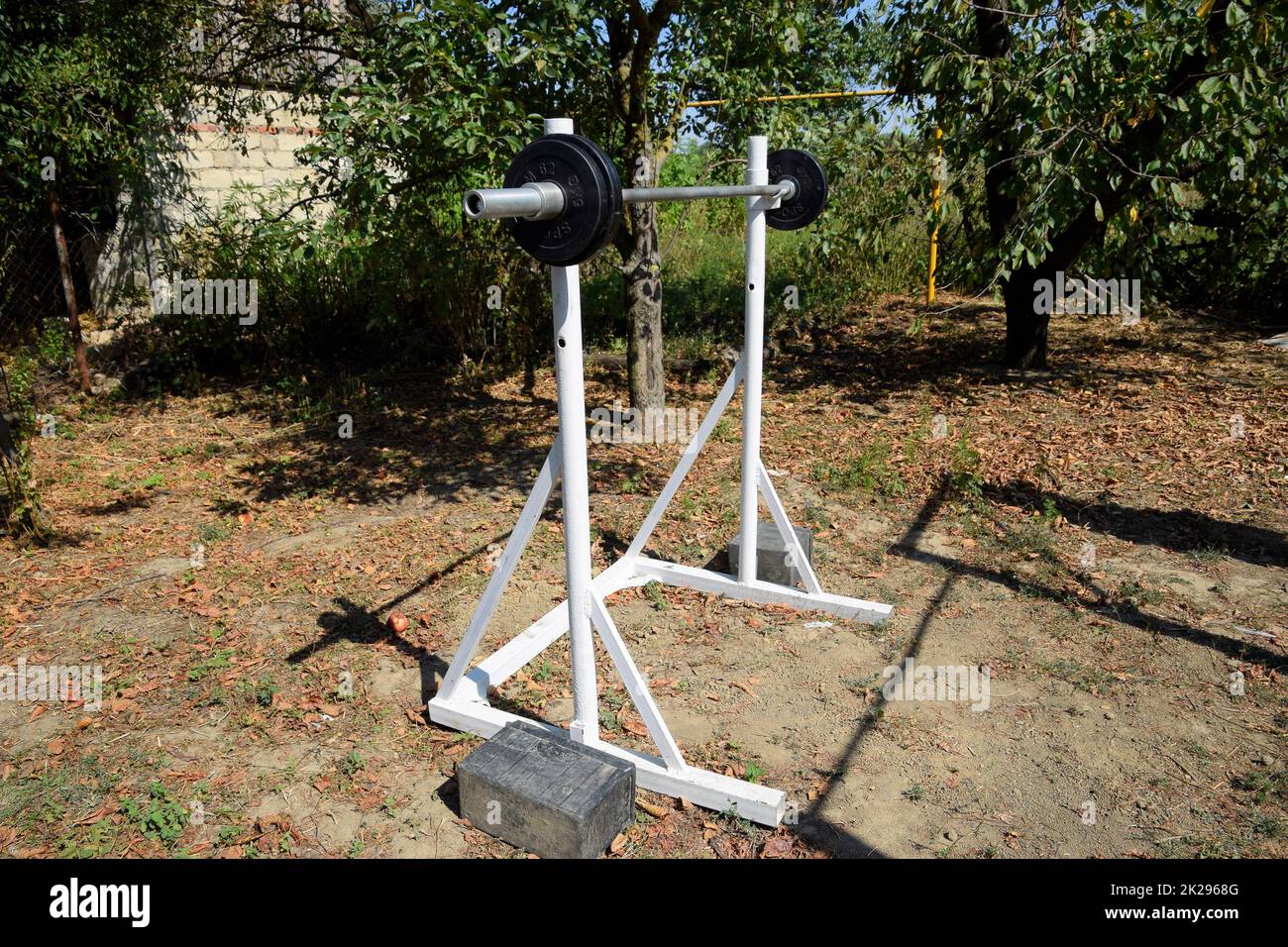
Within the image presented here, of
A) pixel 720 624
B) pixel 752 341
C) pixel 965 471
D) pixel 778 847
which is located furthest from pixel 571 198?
pixel 965 471

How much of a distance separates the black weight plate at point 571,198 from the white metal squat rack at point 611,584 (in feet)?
0.52

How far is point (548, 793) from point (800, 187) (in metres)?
3.07

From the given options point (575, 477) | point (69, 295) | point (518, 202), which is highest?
point (69, 295)

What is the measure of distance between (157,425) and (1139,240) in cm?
874

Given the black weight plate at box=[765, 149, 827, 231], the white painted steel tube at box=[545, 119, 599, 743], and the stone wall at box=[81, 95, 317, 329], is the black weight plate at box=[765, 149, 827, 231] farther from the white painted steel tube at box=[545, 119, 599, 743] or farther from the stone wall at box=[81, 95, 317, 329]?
the stone wall at box=[81, 95, 317, 329]

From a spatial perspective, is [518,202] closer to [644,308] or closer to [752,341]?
[752,341]

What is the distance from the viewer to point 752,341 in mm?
4492

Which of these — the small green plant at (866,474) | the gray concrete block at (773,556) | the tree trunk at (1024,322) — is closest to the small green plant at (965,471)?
the small green plant at (866,474)

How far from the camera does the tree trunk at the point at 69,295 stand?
826cm

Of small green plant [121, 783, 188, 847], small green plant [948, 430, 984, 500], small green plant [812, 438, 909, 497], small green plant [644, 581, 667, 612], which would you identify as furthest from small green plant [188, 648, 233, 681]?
small green plant [948, 430, 984, 500]

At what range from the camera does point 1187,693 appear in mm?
3930

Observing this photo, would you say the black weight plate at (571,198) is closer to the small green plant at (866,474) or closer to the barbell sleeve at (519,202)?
the barbell sleeve at (519,202)

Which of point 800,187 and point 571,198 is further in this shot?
point 800,187
